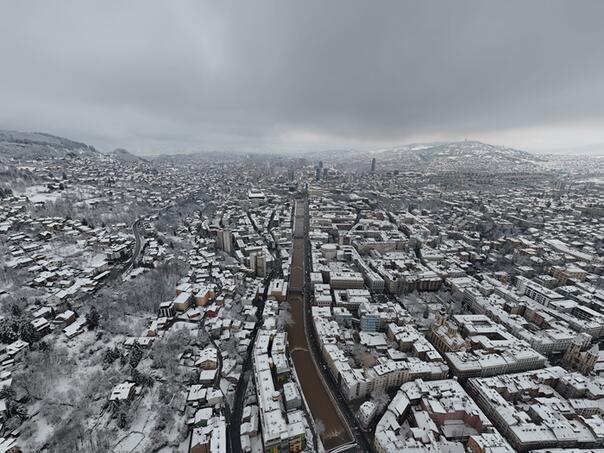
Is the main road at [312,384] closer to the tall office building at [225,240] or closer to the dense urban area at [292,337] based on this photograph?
the dense urban area at [292,337]

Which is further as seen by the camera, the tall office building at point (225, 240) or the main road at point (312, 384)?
the tall office building at point (225, 240)

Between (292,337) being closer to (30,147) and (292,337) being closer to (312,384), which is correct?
(312,384)

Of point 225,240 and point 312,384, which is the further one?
point 225,240

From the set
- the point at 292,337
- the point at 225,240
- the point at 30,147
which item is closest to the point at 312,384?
the point at 292,337

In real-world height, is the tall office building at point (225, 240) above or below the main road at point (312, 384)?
above

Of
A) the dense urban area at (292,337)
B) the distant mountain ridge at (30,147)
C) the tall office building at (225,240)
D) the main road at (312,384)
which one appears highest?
the distant mountain ridge at (30,147)

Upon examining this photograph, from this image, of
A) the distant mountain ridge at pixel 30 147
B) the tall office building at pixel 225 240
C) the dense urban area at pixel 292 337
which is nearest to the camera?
the dense urban area at pixel 292 337

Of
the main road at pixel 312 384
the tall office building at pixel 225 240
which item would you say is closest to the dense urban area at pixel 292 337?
the main road at pixel 312 384

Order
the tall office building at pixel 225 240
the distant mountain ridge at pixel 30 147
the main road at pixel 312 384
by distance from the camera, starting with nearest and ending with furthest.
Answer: the main road at pixel 312 384 < the tall office building at pixel 225 240 < the distant mountain ridge at pixel 30 147
